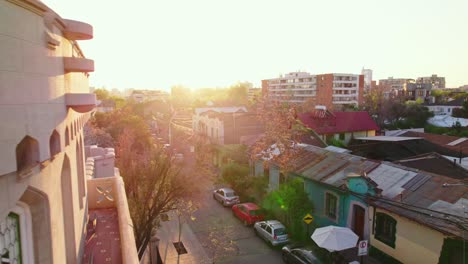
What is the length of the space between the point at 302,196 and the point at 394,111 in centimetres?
4502

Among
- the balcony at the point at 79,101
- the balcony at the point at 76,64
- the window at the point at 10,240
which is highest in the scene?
the balcony at the point at 76,64

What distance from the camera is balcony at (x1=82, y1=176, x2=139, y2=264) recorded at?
671cm

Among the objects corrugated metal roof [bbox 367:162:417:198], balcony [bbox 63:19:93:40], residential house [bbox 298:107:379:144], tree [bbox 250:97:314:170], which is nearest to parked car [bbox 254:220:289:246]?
tree [bbox 250:97:314:170]

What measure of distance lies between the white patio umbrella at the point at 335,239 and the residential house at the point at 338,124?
21.6 metres

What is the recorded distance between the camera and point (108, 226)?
8.52 meters

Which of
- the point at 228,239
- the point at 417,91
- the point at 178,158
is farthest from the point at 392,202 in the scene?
the point at 417,91

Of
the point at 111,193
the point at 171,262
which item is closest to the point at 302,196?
the point at 171,262

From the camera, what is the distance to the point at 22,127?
310 centimetres

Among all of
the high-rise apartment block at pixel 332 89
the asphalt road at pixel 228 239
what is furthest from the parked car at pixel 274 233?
the high-rise apartment block at pixel 332 89

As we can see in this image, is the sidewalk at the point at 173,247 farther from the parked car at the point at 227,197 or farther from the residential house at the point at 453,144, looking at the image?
the residential house at the point at 453,144

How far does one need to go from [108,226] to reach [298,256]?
10.0 meters

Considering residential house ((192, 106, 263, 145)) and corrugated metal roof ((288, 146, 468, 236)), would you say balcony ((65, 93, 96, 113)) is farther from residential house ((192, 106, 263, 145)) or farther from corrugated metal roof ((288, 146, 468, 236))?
residential house ((192, 106, 263, 145))

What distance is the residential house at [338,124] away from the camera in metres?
36.5

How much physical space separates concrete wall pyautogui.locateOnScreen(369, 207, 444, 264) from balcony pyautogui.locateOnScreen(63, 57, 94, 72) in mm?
12942
